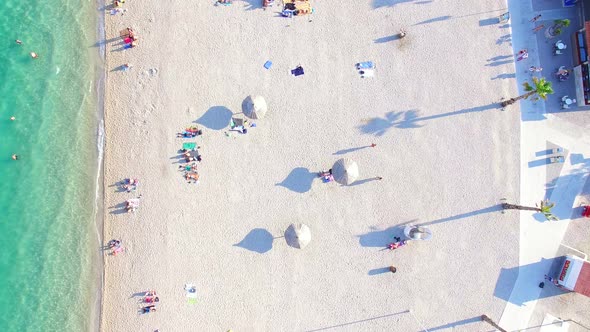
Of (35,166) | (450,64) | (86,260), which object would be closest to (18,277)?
(86,260)

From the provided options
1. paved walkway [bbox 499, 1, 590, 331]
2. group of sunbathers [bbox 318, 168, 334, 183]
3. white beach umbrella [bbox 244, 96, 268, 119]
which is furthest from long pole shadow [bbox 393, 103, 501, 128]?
white beach umbrella [bbox 244, 96, 268, 119]

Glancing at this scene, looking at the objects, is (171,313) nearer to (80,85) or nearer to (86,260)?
(86,260)

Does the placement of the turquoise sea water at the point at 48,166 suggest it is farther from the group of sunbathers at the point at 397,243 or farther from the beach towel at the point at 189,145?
the group of sunbathers at the point at 397,243

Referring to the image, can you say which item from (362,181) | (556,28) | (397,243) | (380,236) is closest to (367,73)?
(362,181)

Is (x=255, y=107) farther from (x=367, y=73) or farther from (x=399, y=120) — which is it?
(x=399, y=120)

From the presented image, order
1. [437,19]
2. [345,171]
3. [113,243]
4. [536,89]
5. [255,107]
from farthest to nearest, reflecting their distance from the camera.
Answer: [437,19] → [113,243] → [255,107] → [345,171] → [536,89]

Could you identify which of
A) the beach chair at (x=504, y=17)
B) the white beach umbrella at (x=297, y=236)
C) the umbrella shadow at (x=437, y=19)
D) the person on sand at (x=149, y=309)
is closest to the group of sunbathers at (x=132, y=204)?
the person on sand at (x=149, y=309)
